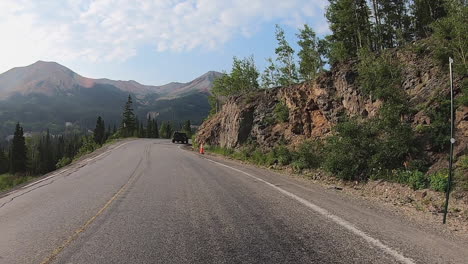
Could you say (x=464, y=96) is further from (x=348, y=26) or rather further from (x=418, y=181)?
(x=348, y=26)

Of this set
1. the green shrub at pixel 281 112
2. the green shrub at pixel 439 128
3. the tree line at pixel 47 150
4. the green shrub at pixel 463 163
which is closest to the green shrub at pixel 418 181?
the green shrub at pixel 463 163

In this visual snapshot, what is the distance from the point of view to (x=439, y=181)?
29.7ft

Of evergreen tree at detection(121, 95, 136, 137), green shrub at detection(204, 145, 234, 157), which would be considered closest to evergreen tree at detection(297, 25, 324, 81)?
green shrub at detection(204, 145, 234, 157)

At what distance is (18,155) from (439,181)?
89.1 m

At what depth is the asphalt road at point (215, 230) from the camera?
4.85 m

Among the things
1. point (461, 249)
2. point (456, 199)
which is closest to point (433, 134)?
point (456, 199)

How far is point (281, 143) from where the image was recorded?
72.7ft

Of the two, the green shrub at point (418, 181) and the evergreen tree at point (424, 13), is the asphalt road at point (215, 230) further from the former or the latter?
the evergreen tree at point (424, 13)

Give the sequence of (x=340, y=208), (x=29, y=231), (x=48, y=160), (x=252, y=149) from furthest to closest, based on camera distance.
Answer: (x=48, y=160) → (x=252, y=149) → (x=340, y=208) → (x=29, y=231)

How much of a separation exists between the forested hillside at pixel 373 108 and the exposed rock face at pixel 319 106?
0.17ft

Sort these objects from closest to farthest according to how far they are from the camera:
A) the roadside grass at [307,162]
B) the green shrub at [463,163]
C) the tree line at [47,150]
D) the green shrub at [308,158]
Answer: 1. the green shrub at [463,163]
2. the roadside grass at [307,162]
3. the green shrub at [308,158]
4. the tree line at [47,150]

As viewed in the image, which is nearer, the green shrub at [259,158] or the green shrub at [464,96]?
the green shrub at [464,96]

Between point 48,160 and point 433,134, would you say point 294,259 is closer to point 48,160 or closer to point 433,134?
point 433,134

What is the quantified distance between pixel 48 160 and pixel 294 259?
380ft
